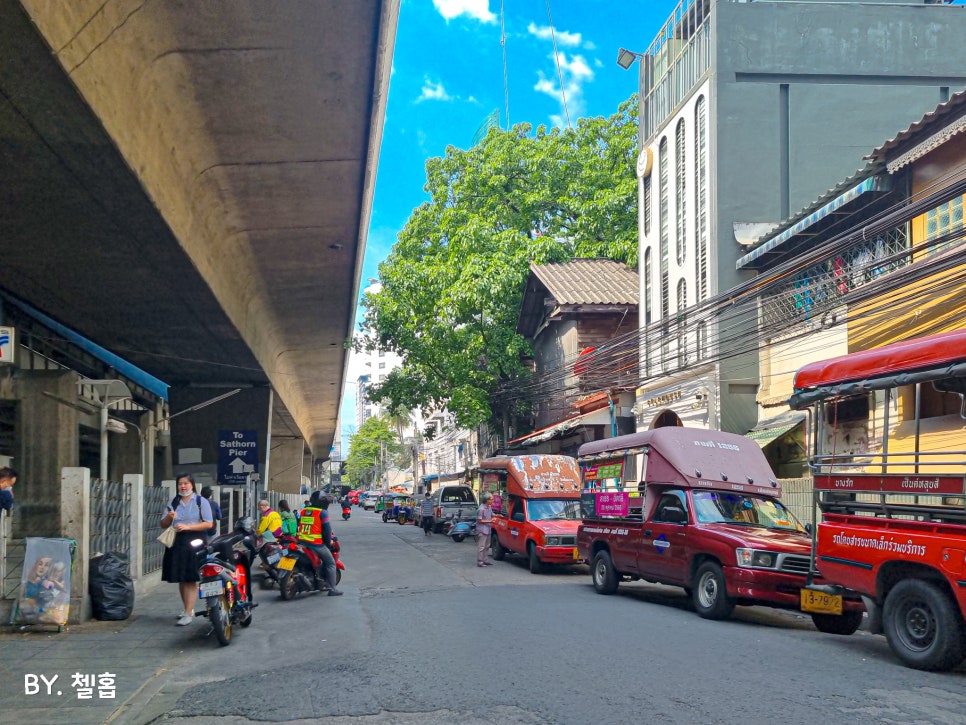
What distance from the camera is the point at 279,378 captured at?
29.5 metres

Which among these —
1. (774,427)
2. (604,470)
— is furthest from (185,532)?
(774,427)

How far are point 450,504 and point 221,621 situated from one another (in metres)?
25.7

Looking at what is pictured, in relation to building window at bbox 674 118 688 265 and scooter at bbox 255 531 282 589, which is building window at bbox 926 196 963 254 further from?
scooter at bbox 255 531 282 589

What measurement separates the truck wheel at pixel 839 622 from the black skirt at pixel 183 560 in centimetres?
734

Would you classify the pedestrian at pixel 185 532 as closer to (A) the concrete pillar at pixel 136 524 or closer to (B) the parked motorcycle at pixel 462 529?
(A) the concrete pillar at pixel 136 524

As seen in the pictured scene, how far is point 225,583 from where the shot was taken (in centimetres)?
974

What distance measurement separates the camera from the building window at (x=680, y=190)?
24.4 m

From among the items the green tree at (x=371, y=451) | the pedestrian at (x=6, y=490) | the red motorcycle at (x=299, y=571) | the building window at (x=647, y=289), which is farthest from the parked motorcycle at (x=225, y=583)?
the green tree at (x=371, y=451)

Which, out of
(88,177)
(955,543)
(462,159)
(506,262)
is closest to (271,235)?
(88,177)

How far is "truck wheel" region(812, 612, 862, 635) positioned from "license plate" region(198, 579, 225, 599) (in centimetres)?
696

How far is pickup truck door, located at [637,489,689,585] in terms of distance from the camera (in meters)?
12.8

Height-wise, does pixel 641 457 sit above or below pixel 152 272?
below

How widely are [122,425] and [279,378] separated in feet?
29.7

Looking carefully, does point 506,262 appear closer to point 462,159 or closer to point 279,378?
point 462,159
